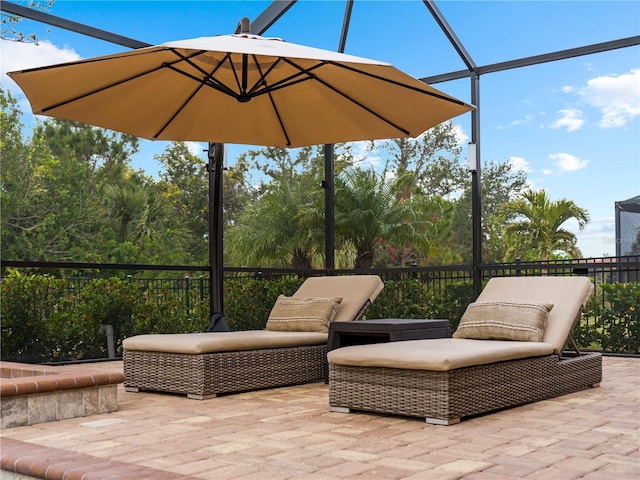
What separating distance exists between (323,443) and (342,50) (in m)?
6.12

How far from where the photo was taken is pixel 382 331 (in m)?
5.20

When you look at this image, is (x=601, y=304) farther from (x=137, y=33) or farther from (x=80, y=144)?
(x=137, y=33)

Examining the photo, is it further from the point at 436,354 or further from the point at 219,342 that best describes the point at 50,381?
the point at 436,354

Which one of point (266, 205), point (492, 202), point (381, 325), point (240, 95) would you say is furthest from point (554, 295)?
point (266, 205)

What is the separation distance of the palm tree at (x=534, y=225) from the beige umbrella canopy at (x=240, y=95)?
5.94 meters

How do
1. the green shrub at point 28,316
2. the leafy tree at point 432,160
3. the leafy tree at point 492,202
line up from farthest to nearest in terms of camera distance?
the leafy tree at point 432,160
the leafy tree at point 492,202
the green shrub at point 28,316

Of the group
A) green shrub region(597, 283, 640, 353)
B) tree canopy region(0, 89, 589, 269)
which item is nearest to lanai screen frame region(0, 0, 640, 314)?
green shrub region(597, 283, 640, 353)

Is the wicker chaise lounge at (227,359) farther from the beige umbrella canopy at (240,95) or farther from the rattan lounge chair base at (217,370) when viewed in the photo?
the beige umbrella canopy at (240,95)

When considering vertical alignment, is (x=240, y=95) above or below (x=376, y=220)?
above

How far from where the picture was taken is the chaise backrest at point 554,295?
16.5 ft

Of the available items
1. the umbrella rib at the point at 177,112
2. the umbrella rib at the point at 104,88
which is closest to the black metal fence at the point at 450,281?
the umbrella rib at the point at 177,112

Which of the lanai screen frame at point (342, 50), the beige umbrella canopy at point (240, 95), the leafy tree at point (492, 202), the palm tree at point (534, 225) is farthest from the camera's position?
the leafy tree at point (492, 202)

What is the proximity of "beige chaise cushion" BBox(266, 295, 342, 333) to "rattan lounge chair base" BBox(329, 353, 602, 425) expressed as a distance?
57.1 inches

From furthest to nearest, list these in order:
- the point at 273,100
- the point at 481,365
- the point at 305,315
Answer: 1. the point at 305,315
2. the point at 273,100
3. the point at 481,365
